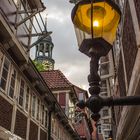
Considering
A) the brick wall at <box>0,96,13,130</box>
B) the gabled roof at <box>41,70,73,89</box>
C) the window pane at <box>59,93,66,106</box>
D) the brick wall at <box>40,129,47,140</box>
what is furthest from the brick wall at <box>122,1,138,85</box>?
the gabled roof at <box>41,70,73,89</box>

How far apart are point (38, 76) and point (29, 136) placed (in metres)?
2.55

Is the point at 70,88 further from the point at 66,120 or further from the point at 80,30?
the point at 80,30

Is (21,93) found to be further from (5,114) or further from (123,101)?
(123,101)

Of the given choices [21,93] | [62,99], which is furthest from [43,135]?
[62,99]

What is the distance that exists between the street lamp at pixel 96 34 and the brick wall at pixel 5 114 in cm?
693

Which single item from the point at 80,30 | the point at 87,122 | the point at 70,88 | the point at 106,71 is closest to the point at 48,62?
the point at 87,122

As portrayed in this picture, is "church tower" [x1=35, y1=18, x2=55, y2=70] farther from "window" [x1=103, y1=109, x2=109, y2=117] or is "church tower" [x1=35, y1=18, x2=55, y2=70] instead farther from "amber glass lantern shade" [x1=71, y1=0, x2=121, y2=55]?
"amber glass lantern shade" [x1=71, y1=0, x2=121, y2=55]

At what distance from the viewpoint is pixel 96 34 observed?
2508mm

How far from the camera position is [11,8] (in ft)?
35.7

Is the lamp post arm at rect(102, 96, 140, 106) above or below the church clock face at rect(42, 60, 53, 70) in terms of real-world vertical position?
below

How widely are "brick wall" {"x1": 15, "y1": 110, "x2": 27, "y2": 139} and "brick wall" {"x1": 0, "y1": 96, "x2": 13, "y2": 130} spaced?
80 centimetres

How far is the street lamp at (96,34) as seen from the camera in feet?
8.07

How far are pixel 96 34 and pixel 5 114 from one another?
7.38 meters

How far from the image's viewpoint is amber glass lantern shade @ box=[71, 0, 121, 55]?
8.09 feet
